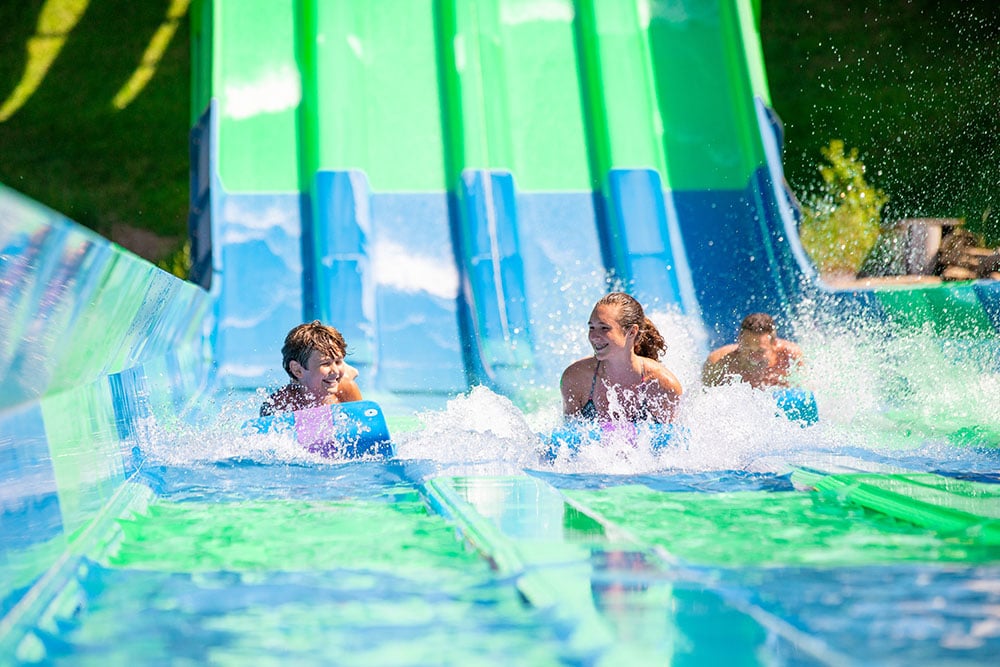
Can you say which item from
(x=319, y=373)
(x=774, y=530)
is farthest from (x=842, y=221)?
(x=774, y=530)

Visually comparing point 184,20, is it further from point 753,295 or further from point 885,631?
point 885,631

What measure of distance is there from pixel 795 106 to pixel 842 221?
2375 mm

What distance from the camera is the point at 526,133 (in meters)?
5.47

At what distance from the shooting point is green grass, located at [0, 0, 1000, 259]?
8.88m

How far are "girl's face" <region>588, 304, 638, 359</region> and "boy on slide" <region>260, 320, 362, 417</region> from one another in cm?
82

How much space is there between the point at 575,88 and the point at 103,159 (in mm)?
5423

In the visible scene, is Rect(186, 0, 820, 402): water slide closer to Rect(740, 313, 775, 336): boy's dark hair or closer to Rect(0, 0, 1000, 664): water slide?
Rect(0, 0, 1000, 664): water slide

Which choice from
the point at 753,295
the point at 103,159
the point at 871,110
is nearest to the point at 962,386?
the point at 753,295

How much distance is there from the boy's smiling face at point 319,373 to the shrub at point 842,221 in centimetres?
386

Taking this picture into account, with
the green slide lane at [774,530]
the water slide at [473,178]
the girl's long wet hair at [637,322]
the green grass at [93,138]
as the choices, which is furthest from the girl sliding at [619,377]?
the green grass at [93,138]

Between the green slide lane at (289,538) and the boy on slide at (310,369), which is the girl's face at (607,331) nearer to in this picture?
the boy on slide at (310,369)

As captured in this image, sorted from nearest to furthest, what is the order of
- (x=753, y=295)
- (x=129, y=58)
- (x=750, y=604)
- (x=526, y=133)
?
(x=750, y=604) → (x=753, y=295) → (x=526, y=133) → (x=129, y=58)

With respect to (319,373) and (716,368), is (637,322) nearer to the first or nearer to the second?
(716,368)

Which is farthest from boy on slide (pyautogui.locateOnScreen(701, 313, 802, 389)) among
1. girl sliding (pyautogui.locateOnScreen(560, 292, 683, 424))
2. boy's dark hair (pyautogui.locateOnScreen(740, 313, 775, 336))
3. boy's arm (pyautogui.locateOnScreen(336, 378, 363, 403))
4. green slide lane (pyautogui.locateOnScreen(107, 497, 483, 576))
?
green slide lane (pyautogui.locateOnScreen(107, 497, 483, 576))
